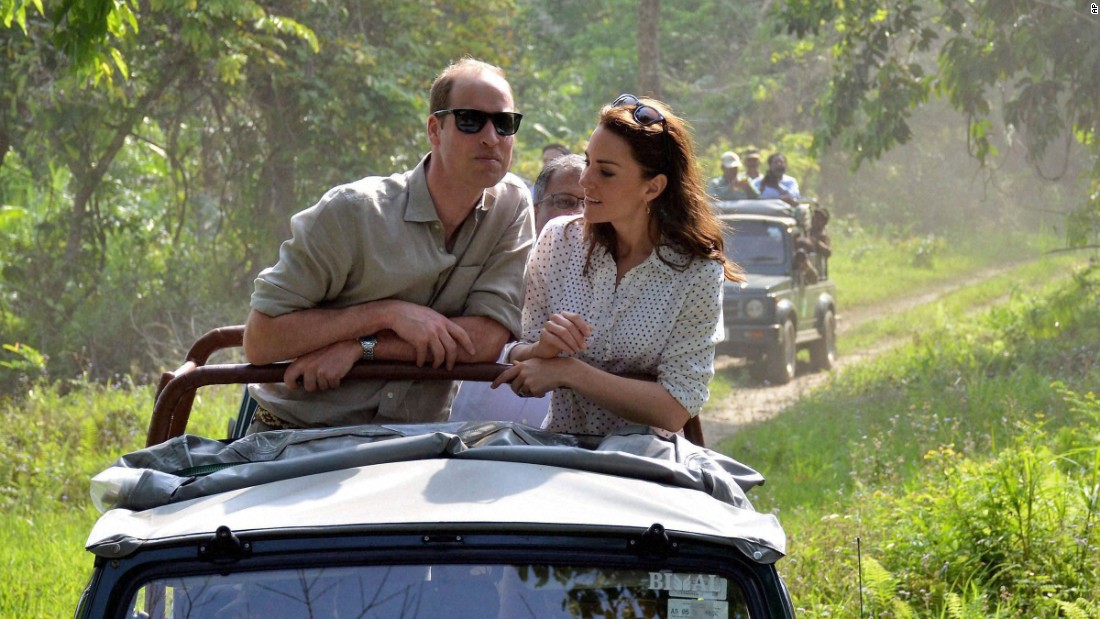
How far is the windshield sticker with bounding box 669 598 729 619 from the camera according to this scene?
7.32 ft

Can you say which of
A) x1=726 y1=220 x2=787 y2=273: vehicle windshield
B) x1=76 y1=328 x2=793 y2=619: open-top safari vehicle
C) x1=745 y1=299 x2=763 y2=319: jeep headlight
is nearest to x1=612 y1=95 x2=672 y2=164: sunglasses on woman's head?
x1=76 y1=328 x2=793 y2=619: open-top safari vehicle

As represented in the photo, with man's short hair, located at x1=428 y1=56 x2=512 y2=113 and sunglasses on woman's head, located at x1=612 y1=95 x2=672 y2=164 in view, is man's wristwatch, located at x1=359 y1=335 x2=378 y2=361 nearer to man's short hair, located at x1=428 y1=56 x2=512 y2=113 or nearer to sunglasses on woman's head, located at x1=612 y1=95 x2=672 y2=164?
man's short hair, located at x1=428 y1=56 x2=512 y2=113

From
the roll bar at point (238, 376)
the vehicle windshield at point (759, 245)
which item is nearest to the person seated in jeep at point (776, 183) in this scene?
the vehicle windshield at point (759, 245)

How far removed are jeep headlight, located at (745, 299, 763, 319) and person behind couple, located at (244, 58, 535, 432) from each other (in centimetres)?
1049

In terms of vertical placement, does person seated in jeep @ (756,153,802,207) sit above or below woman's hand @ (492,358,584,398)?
above

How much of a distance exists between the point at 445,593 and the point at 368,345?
1357 millimetres

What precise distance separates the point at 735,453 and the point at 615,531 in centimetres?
755

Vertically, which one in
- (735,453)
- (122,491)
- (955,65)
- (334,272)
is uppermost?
(955,65)

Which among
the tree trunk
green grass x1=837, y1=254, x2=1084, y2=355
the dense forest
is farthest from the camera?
green grass x1=837, y1=254, x2=1084, y2=355

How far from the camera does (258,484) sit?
8.40ft

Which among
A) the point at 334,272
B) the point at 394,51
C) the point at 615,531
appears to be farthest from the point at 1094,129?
the point at 615,531

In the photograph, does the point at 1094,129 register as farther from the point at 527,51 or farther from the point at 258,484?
Answer: the point at 258,484

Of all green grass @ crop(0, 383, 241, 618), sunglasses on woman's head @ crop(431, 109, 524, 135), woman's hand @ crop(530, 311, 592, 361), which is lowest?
green grass @ crop(0, 383, 241, 618)

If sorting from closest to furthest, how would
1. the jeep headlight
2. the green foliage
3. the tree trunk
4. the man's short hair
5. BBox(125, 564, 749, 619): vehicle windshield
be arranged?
1. BBox(125, 564, 749, 619): vehicle windshield
2. the man's short hair
3. the green foliage
4. the jeep headlight
5. the tree trunk
